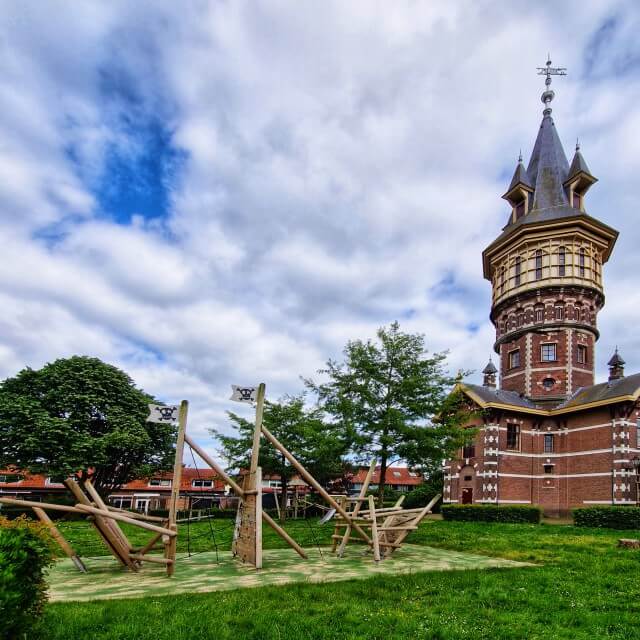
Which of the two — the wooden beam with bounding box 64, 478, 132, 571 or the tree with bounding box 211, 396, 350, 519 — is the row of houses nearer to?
the tree with bounding box 211, 396, 350, 519

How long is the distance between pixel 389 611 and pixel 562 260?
35.9 metres

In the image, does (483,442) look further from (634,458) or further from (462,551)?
(462,551)

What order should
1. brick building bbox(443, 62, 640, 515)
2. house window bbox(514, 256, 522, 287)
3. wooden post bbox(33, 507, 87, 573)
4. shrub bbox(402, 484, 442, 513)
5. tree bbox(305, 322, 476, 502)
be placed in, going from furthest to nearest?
shrub bbox(402, 484, 442, 513) → house window bbox(514, 256, 522, 287) → brick building bbox(443, 62, 640, 515) → tree bbox(305, 322, 476, 502) → wooden post bbox(33, 507, 87, 573)

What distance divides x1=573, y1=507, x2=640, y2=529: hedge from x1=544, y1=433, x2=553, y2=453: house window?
1044 cm

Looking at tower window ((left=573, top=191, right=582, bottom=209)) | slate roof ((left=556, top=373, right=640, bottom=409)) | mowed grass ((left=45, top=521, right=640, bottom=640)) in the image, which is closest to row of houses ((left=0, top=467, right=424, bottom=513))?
slate roof ((left=556, top=373, right=640, bottom=409))

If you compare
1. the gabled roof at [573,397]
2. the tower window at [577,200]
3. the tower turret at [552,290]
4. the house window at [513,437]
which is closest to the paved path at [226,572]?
the gabled roof at [573,397]

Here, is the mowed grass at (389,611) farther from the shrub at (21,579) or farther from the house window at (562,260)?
the house window at (562,260)

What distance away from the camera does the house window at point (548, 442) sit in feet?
112

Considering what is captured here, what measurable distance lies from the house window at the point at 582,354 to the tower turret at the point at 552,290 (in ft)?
0.27

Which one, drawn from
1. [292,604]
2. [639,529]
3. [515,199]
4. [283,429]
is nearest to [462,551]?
[292,604]

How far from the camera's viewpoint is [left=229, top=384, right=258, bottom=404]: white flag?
998cm

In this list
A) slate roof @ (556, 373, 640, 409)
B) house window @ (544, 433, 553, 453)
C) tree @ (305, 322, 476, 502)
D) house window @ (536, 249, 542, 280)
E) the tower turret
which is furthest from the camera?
house window @ (536, 249, 542, 280)

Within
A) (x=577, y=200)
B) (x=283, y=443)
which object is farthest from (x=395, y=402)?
(x=577, y=200)

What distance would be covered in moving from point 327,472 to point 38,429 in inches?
649
